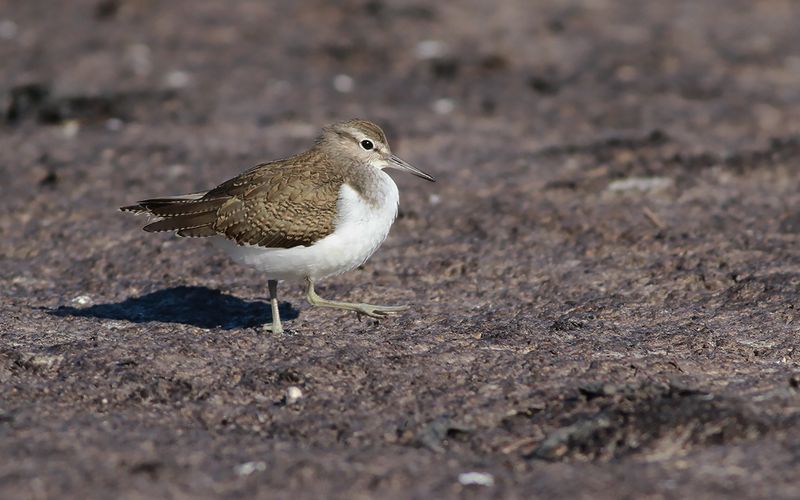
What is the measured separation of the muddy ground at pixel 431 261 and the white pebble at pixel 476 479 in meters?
0.04

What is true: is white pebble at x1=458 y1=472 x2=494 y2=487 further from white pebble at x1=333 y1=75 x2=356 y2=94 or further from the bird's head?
white pebble at x1=333 y1=75 x2=356 y2=94

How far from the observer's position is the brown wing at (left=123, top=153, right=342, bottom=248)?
720 centimetres

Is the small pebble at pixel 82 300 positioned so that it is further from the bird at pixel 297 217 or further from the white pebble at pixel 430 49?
the white pebble at pixel 430 49

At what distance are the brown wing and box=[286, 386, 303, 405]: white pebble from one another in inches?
48.4

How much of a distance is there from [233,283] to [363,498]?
3781 millimetres

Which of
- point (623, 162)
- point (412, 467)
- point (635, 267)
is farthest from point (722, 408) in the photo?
point (623, 162)

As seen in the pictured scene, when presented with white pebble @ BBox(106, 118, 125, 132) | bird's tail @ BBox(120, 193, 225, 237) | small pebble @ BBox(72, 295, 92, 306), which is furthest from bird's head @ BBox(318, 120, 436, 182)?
white pebble @ BBox(106, 118, 125, 132)

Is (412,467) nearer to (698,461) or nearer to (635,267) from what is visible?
(698,461)

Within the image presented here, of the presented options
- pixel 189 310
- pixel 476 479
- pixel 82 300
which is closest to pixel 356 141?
pixel 189 310

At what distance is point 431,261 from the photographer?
881 cm

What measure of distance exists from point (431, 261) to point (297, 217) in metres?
1.89

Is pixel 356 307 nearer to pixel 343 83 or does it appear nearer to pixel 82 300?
pixel 82 300

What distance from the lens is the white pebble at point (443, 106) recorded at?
41.7 feet

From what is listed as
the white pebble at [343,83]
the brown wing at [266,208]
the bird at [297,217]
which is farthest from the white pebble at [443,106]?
the brown wing at [266,208]
